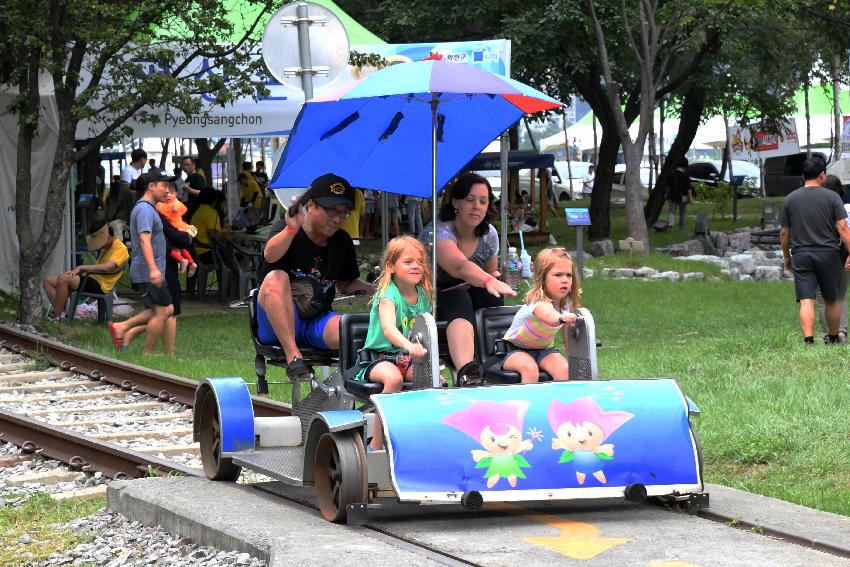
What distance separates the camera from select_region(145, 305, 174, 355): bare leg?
574 inches

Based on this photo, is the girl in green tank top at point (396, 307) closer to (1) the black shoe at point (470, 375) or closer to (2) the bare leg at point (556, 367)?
(1) the black shoe at point (470, 375)

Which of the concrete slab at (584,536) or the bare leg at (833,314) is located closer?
the concrete slab at (584,536)

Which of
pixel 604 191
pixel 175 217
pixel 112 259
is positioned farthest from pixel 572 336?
pixel 604 191

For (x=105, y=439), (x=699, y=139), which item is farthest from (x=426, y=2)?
(x=699, y=139)

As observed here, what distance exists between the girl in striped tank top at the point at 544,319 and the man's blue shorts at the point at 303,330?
1149 millimetres

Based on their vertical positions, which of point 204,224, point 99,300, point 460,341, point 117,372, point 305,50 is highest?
point 305,50

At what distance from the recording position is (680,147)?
1388 inches

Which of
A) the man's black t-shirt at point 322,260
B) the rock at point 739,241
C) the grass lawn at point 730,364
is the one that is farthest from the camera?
the rock at point 739,241

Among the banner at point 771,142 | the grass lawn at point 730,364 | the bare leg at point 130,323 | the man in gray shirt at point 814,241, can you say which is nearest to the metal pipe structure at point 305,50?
the grass lawn at point 730,364

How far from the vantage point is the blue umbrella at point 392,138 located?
8.62 metres

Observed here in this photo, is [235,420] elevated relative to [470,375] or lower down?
lower down

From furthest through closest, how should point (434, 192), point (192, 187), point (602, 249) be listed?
point (602, 249) → point (192, 187) → point (434, 192)

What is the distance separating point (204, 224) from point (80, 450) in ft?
39.3

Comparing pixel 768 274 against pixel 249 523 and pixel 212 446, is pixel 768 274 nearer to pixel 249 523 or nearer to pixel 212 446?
pixel 212 446
